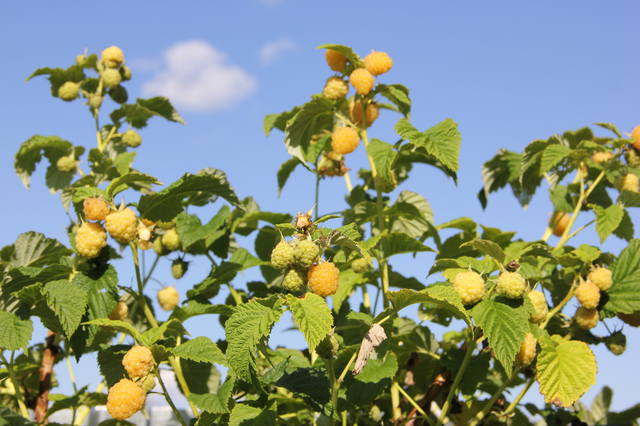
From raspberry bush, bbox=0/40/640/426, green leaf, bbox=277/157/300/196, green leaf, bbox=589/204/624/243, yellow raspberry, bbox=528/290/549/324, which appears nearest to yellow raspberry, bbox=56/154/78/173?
raspberry bush, bbox=0/40/640/426

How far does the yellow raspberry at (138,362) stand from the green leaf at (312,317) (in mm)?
528

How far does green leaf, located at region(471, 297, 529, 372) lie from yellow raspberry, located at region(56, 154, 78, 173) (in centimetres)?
219

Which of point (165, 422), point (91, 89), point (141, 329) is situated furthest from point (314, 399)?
point (165, 422)

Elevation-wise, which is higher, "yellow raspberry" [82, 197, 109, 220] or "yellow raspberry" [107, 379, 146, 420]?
"yellow raspberry" [82, 197, 109, 220]

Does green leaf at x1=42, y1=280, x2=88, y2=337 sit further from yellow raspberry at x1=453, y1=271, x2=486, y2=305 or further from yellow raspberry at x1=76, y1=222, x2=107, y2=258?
yellow raspberry at x1=453, y1=271, x2=486, y2=305

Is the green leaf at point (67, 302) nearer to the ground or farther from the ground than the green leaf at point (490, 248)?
nearer to the ground

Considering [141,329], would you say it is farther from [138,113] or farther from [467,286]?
[467,286]

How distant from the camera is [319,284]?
169 cm

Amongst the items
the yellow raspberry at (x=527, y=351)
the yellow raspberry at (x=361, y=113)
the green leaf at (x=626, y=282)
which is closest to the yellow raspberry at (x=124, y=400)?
the yellow raspberry at (x=527, y=351)

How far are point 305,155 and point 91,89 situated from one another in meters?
1.40

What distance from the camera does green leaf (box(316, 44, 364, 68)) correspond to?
95.3 inches

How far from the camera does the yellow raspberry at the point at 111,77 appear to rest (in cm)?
340

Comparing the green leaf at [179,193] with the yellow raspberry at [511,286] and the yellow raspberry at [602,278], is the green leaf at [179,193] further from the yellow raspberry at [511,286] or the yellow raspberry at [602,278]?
the yellow raspberry at [602,278]

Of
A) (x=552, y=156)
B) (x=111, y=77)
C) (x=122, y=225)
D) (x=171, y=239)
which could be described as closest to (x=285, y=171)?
Answer: (x=171, y=239)
